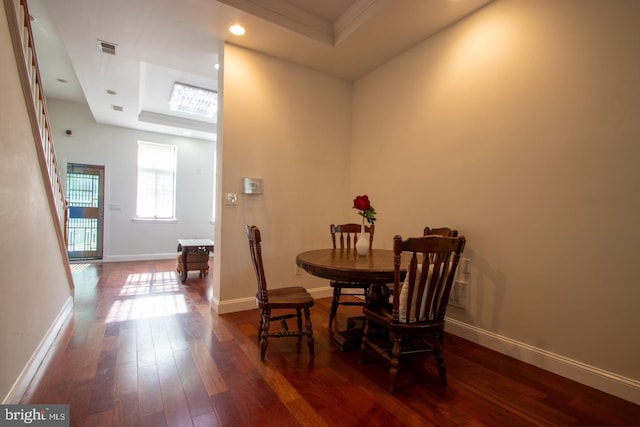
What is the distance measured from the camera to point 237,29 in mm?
2816

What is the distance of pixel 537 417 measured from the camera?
154 cm

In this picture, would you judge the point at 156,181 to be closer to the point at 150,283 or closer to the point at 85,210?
the point at 85,210

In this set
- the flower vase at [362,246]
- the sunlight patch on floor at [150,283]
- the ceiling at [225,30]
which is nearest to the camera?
the flower vase at [362,246]

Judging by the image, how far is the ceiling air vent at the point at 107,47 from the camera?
126 inches

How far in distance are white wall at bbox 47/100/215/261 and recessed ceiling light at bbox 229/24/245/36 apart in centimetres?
473

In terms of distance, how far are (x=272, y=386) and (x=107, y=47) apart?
3925 millimetres

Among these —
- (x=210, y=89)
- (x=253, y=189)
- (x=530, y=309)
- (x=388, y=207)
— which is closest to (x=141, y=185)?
(x=210, y=89)

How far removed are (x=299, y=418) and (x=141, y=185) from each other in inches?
262

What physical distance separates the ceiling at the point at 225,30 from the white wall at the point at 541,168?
0.42 m

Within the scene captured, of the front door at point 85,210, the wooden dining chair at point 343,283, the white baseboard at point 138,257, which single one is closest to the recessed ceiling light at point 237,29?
the wooden dining chair at point 343,283

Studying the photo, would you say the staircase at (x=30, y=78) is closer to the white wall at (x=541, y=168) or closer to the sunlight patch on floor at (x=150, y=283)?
the sunlight patch on floor at (x=150, y=283)

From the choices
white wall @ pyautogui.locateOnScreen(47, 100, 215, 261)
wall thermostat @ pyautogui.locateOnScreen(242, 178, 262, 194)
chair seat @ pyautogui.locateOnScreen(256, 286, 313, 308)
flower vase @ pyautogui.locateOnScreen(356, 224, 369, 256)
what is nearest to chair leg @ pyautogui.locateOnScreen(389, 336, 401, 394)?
chair seat @ pyautogui.locateOnScreen(256, 286, 313, 308)

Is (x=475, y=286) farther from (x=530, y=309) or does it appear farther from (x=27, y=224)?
(x=27, y=224)

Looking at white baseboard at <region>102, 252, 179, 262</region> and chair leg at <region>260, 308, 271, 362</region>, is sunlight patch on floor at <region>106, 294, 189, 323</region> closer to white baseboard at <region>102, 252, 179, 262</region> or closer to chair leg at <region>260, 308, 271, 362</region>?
chair leg at <region>260, 308, 271, 362</region>
